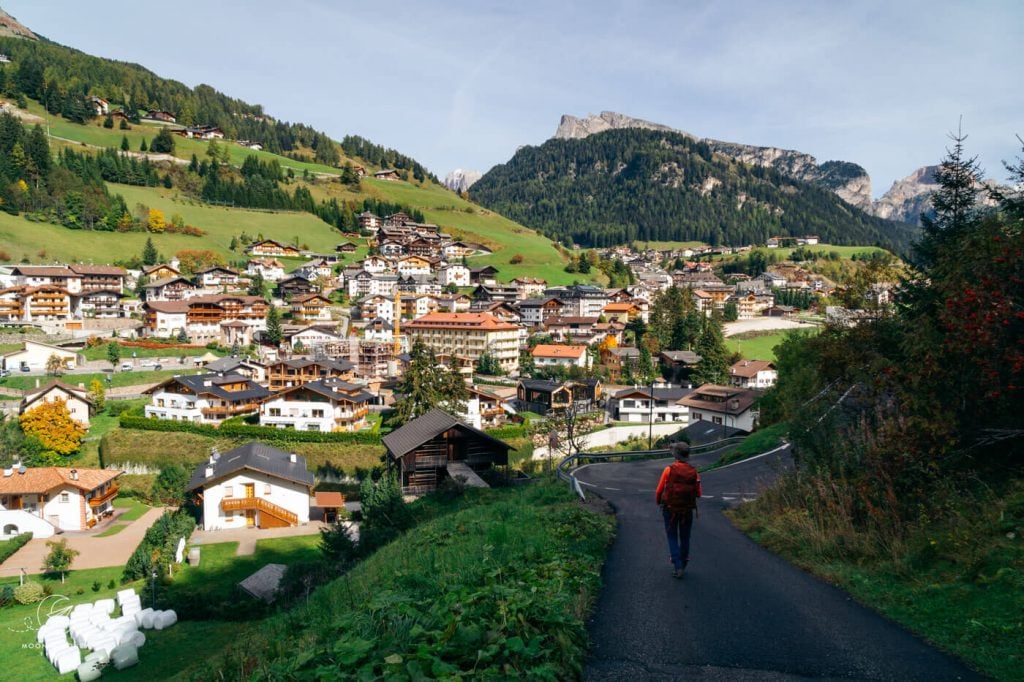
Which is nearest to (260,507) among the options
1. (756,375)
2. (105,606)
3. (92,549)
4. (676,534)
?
(92,549)

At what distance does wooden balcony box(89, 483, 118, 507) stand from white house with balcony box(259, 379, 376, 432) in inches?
393

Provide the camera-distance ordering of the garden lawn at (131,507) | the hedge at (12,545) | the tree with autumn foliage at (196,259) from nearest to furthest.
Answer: the hedge at (12,545)
the garden lawn at (131,507)
the tree with autumn foliage at (196,259)

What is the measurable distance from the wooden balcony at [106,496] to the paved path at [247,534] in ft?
23.4

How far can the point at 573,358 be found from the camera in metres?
65.6

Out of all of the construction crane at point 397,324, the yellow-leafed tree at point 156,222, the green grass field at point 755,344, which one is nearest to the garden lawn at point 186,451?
the construction crane at point 397,324

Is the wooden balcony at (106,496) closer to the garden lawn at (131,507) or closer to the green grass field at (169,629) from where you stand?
the garden lawn at (131,507)

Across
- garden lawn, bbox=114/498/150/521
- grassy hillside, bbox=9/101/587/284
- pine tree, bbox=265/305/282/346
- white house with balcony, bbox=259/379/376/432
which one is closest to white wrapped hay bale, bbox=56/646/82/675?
garden lawn, bbox=114/498/150/521

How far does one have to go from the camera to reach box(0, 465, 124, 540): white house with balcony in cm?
3119

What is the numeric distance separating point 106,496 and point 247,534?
424 inches

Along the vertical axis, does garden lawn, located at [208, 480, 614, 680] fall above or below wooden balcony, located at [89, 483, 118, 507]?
above

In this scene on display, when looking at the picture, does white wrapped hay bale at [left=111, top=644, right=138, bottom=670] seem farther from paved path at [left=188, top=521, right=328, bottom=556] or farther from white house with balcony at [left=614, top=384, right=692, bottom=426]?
white house with balcony at [left=614, top=384, right=692, bottom=426]

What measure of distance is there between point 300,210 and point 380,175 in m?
54.4

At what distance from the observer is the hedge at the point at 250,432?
4112 centimetres

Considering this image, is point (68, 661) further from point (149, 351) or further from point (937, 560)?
point (149, 351)
